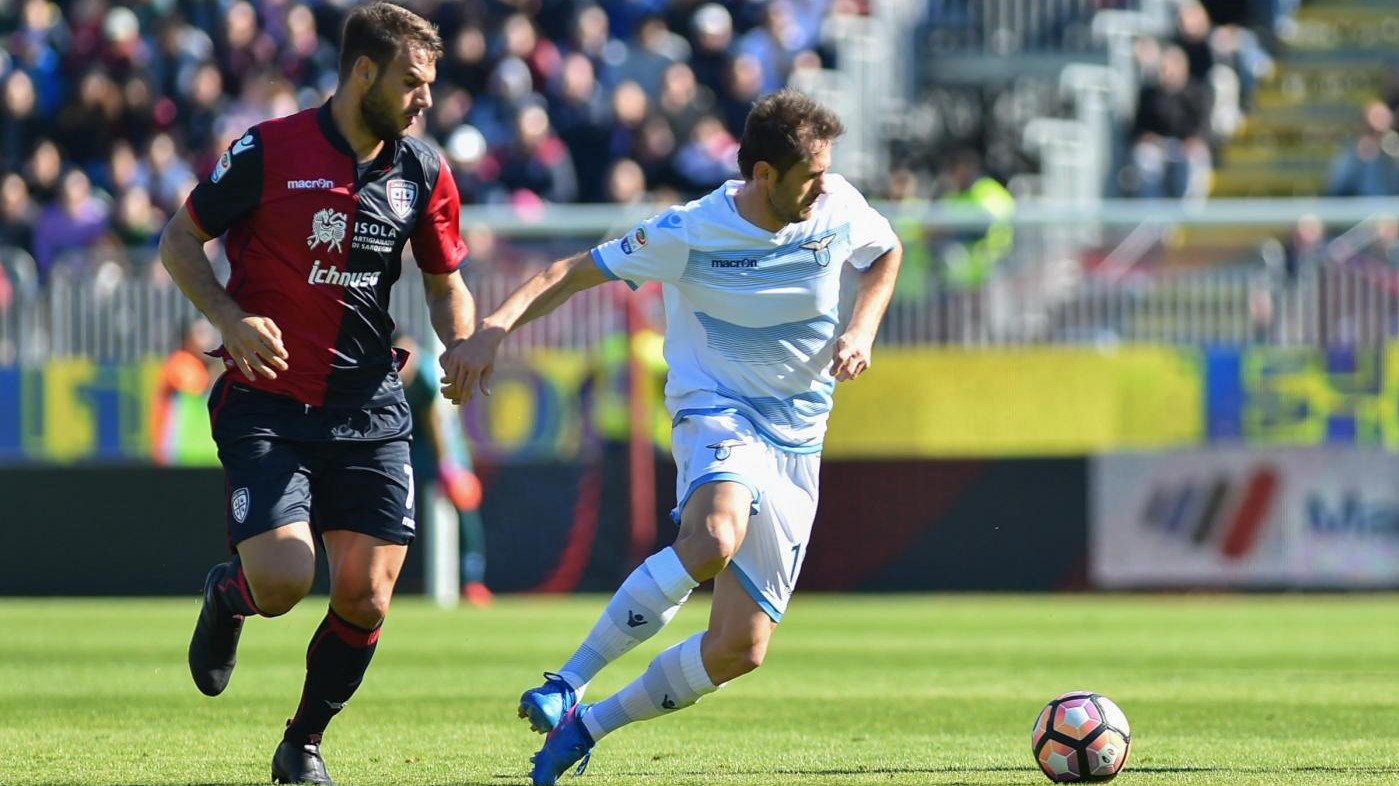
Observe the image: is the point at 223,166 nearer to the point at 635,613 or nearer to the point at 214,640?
the point at 214,640

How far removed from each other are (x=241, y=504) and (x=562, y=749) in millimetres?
1248

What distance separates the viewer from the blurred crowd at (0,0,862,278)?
2181 cm

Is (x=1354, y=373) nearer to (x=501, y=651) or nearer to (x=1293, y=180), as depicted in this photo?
(x=1293, y=180)

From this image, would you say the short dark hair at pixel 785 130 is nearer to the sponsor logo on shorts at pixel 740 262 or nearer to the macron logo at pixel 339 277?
the sponsor logo on shorts at pixel 740 262

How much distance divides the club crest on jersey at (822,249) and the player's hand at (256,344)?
1.76 meters

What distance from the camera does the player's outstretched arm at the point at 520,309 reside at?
23.2 ft

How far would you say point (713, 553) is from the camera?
711 centimetres

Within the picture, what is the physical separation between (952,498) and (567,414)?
3.31 metres

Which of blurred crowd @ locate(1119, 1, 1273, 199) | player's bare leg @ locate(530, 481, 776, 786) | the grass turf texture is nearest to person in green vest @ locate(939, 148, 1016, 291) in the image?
the grass turf texture

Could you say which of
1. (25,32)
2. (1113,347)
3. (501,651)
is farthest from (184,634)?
(25,32)

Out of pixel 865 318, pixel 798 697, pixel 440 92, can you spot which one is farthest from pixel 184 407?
pixel 865 318

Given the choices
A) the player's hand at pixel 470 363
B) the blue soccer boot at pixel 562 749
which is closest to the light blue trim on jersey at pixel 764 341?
the player's hand at pixel 470 363

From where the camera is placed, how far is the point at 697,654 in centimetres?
730

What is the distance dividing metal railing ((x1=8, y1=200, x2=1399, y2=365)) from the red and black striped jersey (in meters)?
11.7
